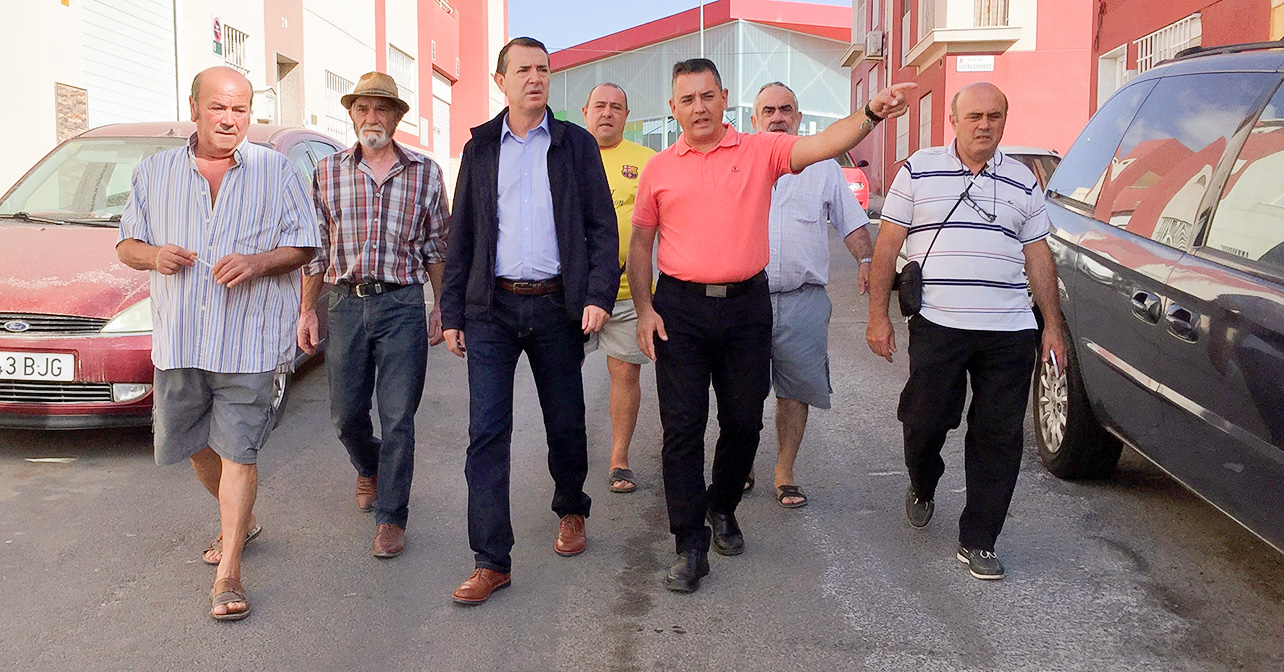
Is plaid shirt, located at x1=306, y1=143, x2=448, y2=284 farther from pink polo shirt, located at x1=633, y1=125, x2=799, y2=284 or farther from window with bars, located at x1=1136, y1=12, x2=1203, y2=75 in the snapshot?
window with bars, located at x1=1136, y1=12, x2=1203, y2=75

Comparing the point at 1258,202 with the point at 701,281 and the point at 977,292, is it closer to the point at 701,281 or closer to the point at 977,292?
the point at 977,292

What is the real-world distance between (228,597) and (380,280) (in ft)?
4.40

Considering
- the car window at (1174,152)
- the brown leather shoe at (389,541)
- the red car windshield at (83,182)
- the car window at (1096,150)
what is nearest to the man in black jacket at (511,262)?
the brown leather shoe at (389,541)

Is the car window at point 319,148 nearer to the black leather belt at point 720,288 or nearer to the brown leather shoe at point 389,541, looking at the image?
the brown leather shoe at point 389,541

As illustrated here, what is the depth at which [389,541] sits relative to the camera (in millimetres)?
4508

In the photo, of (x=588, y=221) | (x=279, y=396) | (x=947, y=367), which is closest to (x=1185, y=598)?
(x=947, y=367)

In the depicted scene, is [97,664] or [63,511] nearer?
[97,664]

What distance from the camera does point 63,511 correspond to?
198 inches

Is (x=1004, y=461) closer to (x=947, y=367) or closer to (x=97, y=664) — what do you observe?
(x=947, y=367)

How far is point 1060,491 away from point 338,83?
21.7 metres

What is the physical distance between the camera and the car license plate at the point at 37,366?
5.56m

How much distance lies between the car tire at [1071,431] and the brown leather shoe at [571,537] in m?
2.18

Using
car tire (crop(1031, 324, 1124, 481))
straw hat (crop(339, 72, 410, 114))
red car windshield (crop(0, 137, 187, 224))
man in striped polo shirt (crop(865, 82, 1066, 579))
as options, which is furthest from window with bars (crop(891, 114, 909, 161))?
straw hat (crop(339, 72, 410, 114))

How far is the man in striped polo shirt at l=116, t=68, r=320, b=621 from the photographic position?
393cm
